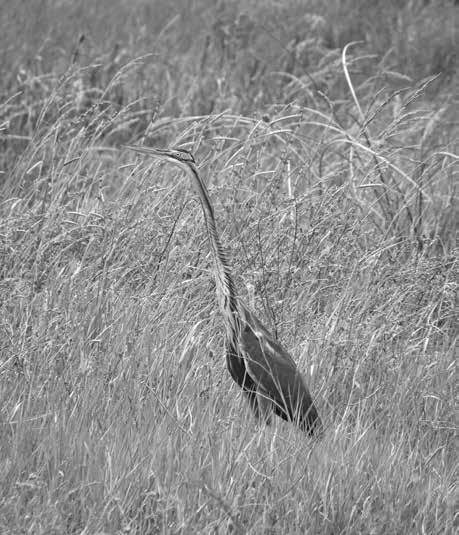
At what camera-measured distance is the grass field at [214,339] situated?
12.1ft

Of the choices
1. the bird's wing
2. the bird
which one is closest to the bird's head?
the bird

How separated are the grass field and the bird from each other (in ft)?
0.29

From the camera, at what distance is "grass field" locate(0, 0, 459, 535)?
3697mm

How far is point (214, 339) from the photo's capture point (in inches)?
199

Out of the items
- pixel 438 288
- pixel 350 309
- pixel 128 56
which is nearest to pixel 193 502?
pixel 350 309

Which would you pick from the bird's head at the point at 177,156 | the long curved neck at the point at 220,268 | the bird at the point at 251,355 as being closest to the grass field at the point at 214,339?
the bird at the point at 251,355

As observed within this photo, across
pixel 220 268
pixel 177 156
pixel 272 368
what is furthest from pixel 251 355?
pixel 177 156

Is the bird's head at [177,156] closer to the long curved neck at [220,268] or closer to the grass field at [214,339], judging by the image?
the long curved neck at [220,268]

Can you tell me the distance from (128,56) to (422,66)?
288cm

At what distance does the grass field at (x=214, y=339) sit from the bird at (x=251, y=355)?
9 cm

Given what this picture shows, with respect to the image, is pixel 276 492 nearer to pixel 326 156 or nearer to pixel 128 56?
pixel 326 156

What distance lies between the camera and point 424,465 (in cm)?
417

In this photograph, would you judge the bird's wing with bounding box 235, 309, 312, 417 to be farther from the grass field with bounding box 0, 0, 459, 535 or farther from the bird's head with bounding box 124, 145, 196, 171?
the bird's head with bounding box 124, 145, 196, 171

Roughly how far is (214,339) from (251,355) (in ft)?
1.56
